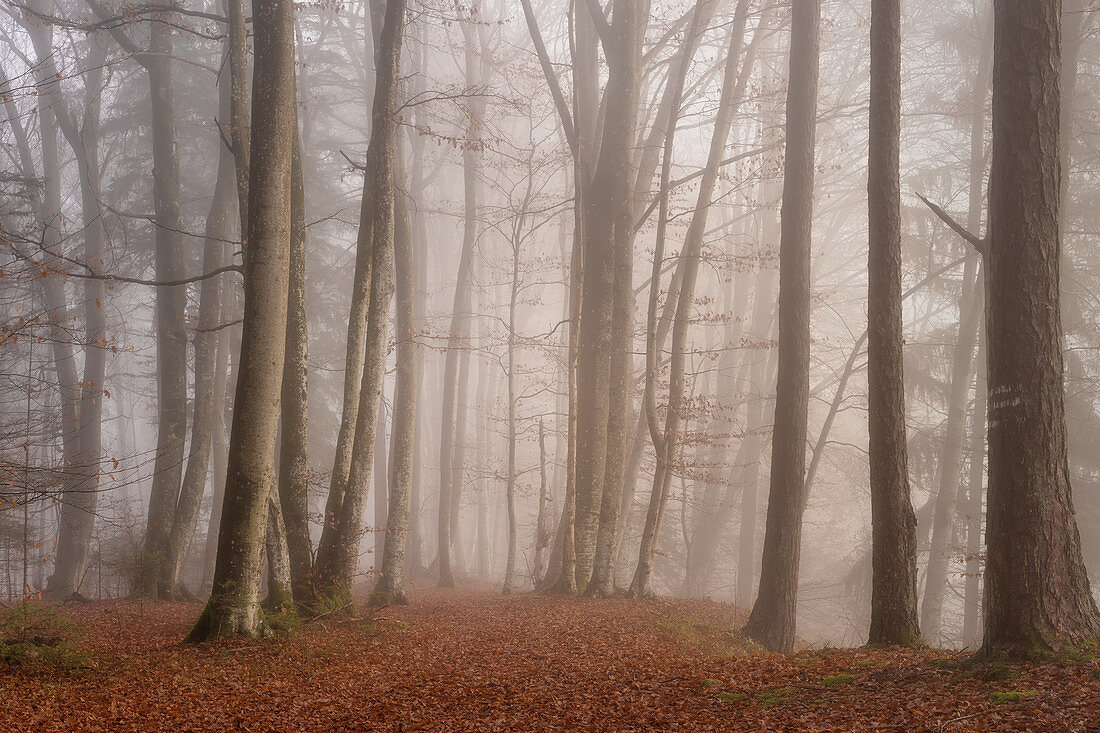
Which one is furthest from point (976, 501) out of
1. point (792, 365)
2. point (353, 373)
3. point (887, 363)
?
point (353, 373)

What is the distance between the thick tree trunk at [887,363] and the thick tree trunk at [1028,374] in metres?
2.03

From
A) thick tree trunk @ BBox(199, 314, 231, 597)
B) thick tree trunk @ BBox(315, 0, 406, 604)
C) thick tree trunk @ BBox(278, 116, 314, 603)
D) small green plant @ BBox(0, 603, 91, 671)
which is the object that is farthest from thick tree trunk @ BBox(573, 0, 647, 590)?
thick tree trunk @ BBox(199, 314, 231, 597)

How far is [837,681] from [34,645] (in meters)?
6.63

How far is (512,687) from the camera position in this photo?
19.6ft

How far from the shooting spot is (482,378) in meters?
29.2

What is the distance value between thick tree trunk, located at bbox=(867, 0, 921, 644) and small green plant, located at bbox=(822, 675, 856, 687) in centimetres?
202

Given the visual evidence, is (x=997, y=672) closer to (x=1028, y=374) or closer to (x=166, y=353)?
(x=1028, y=374)

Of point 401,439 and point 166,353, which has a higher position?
point 166,353

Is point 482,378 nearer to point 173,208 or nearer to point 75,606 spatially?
point 173,208

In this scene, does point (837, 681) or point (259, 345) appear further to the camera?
point (259, 345)

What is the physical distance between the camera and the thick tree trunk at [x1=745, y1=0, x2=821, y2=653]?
8.84 meters

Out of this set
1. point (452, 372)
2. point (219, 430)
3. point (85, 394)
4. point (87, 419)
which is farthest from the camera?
point (452, 372)

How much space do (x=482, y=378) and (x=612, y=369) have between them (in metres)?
A: 17.5

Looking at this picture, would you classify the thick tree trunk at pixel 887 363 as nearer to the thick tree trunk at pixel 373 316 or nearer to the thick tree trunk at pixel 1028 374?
the thick tree trunk at pixel 1028 374
